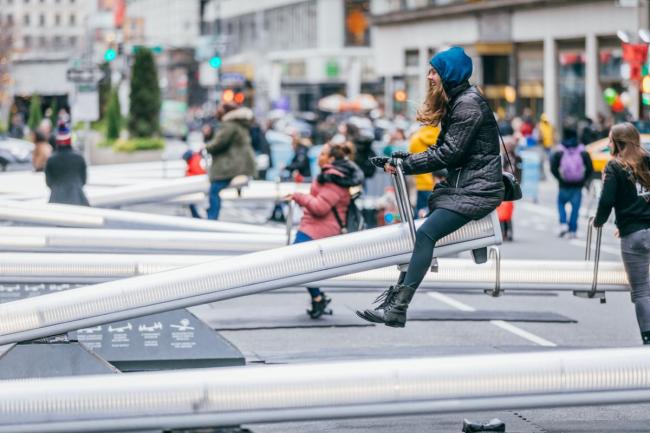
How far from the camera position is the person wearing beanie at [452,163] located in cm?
876

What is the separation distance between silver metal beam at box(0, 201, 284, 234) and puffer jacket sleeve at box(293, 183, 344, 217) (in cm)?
198

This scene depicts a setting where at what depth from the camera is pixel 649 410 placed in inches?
380

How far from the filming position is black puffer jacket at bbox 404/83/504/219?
28.7 ft

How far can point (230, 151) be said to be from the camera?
20.2 m

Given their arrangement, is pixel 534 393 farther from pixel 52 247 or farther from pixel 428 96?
pixel 52 247

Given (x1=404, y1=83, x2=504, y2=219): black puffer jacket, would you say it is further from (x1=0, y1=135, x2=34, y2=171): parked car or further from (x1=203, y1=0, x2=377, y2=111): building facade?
(x1=203, y1=0, x2=377, y2=111): building facade

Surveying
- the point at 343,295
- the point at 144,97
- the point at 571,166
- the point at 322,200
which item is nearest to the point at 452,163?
the point at 322,200

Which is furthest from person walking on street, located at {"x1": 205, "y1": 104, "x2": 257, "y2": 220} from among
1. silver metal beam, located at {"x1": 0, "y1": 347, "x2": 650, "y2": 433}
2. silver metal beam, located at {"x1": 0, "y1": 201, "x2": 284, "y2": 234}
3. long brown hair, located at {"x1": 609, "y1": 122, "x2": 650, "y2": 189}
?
silver metal beam, located at {"x1": 0, "y1": 347, "x2": 650, "y2": 433}

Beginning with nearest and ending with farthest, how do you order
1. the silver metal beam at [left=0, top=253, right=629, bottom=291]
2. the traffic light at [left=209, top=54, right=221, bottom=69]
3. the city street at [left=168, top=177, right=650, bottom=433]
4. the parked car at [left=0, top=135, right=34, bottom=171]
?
1. the city street at [left=168, top=177, right=650, bottom=433]
2. the silver metal beam at [left=0, top=253, right=629, bottom=291]
3. the parked car at [left=0, top=135, right=34, bottom=171]
4. the traffic light at [left=209, top=54, right=221, bottom=69]

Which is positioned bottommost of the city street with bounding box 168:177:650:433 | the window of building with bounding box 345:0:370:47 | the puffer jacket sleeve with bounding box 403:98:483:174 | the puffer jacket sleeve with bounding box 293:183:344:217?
the city street with bounding box 168:177:650:433

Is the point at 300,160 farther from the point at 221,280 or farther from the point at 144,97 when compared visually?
the point at 144,97

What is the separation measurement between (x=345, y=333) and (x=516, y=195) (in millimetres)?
4491

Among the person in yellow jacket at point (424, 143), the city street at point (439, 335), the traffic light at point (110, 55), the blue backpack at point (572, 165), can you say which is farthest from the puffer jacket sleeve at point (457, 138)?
the traffic light at point (110, 55)

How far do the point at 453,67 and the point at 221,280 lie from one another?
1.95 m
